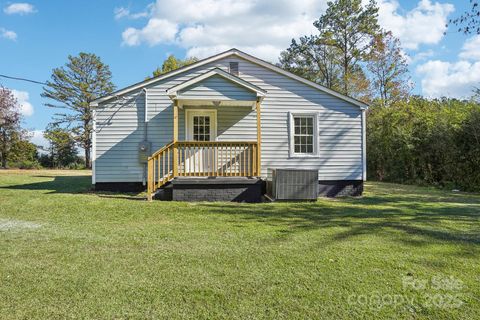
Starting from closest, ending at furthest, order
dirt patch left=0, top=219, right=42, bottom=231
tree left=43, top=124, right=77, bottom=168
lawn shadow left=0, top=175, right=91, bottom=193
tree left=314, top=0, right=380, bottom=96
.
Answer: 1. dirt patch left=0, top=219, right=42, bottom=231
2. lawn shadow left=0, top=175, right=91, bottom=193
3. tree left=314, top=0, right=380, bottom=96
4. tree left=43, top=124, right=77, bottom=168

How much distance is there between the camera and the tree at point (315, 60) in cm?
2550

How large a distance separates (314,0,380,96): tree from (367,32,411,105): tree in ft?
2.17

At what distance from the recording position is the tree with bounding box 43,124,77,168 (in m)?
27.5

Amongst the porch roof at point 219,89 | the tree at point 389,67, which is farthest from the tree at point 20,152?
the tree at point 389,67

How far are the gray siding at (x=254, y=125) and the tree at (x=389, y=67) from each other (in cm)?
1521

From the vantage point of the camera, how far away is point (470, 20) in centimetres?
781

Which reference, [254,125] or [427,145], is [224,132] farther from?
[427,145]

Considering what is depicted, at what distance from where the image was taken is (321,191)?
1013cm

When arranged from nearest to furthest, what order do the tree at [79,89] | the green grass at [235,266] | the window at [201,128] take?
the green grass at [235,266], the window at [201,128], the tree at [79,89]

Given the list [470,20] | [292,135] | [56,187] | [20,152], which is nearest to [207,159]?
[292,135]

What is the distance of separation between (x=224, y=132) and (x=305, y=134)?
2.61 meters

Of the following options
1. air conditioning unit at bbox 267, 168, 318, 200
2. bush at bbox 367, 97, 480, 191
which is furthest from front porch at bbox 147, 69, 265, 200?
bush at bbox 367, 97, 480, 191

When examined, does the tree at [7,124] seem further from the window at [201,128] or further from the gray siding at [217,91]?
the gray siding at [217,91]

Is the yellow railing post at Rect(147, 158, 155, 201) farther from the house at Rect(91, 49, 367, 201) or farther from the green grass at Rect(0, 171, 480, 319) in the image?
the green grass at Rect(0, 171, 480, 319)
